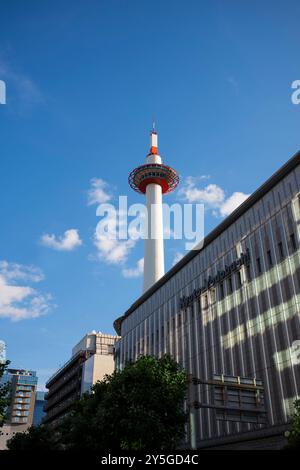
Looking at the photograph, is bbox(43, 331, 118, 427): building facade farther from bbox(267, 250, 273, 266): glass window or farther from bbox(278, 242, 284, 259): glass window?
bbox(278, 242, 284, 259): glass window

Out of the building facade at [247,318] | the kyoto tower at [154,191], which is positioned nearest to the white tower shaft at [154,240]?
the kyoto tower at [154,191]

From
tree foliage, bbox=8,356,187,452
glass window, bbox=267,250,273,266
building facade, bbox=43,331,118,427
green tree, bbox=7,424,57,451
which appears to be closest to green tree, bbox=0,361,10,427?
tree foliage, bbox=8,356,187,452

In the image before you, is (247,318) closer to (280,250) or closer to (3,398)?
(280,250)

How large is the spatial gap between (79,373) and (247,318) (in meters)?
70.8

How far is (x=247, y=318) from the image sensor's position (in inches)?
1674

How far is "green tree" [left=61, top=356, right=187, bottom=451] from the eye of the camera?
1258 inches

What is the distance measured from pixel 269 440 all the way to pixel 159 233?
6253 centimetres

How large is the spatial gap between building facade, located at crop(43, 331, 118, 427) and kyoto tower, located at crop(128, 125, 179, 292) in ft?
79.4

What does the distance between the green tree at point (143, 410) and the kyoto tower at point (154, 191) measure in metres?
55.4

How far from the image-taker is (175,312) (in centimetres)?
5831

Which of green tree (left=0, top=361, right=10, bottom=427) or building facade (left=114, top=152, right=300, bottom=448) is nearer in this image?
building facade (left=114, top=152, right=300, bottom=448)

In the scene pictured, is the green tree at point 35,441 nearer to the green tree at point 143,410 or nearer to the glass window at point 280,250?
the green tree at point 143,410

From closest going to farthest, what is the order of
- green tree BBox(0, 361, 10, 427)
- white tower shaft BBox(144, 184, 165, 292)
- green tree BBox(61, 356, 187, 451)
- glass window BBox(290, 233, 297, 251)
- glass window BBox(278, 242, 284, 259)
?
1. green tree BBox(61, 356, 187, 451)
2. glass window BBox(290, 233, 297, 251)
3. glass window BBox(278, 242, 284, 259)
4. green tree BBox(0, 361, 10, 427)
5. white tower shaft BBox(144, 184, 165, 292)

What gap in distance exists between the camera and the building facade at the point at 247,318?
3609 cm
